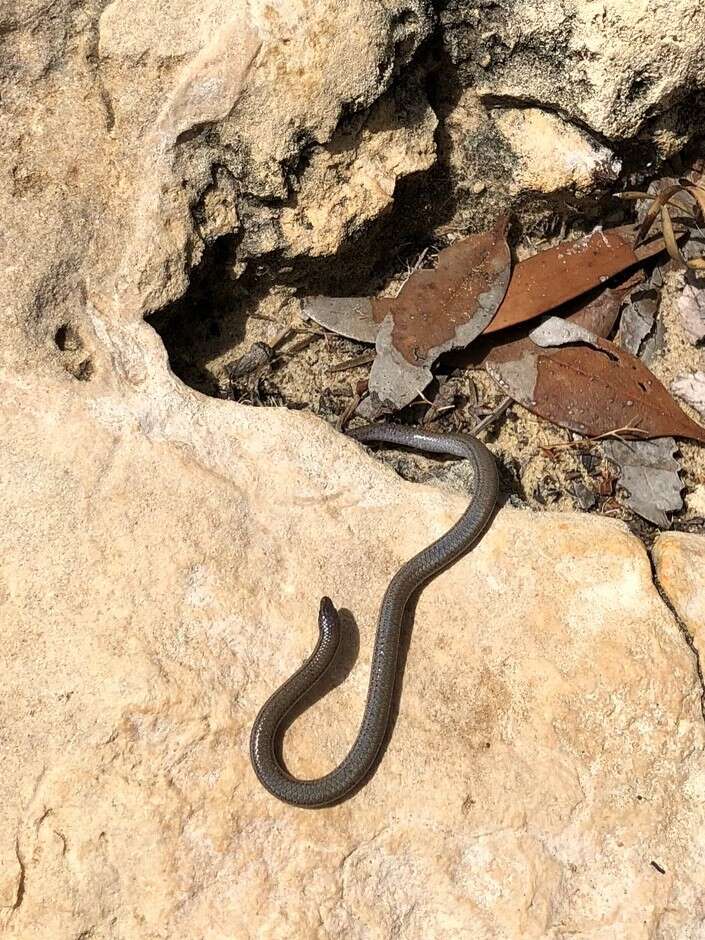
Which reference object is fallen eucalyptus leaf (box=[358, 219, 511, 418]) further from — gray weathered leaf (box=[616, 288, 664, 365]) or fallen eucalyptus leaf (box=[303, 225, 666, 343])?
gray weathered leaf (box=[616, 288, 664, 365])

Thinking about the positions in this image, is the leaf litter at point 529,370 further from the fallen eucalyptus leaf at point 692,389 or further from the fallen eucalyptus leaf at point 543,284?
the fallen eucalyptus leaf at point 692,389

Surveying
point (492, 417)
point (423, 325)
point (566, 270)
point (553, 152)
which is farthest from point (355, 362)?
point (553, 152)

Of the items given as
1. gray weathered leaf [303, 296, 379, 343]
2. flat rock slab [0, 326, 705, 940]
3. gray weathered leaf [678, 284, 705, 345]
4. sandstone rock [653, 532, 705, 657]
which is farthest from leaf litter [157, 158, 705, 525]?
flat rock slab [0, 326, 705, 940]

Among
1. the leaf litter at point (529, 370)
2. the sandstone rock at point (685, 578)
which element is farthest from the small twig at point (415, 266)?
the sandstone rock at point (685, 578)

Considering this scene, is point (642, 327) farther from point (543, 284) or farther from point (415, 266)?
point (415, 266)

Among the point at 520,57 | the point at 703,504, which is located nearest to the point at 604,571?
the point at 703,504

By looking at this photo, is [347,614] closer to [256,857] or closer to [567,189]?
[256,857]
